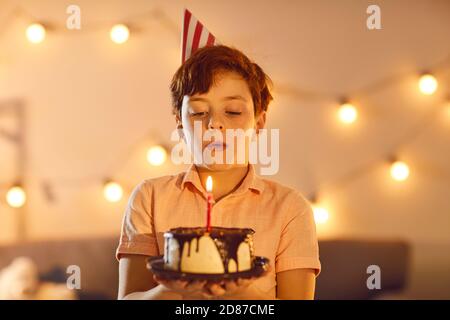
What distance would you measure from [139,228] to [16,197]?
1.22m

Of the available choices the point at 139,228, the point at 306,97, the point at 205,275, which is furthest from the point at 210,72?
the point at 306,97

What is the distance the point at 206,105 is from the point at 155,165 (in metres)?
1.05

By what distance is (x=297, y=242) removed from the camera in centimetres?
110

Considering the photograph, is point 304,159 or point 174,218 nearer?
point 174,218

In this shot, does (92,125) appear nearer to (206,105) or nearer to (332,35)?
(332,35)

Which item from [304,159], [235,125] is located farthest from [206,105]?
[304,159]

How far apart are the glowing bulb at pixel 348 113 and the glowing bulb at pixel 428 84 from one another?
0.27m

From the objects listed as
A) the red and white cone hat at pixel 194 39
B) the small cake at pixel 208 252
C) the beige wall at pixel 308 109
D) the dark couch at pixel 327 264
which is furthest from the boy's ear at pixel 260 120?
the dark couch at pixel 327 264

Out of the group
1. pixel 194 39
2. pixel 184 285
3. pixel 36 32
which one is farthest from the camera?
pixel 36 32

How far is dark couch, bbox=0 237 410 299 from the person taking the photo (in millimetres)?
2025

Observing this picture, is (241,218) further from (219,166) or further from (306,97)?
(306,97)
